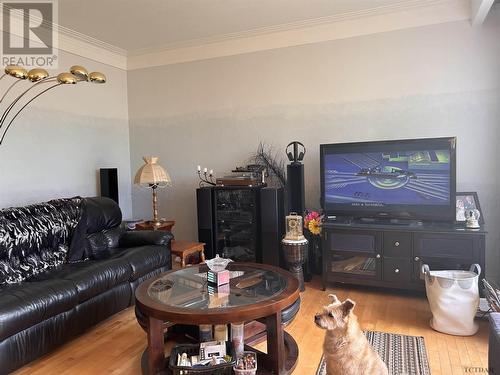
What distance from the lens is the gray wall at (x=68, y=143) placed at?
3.56 m

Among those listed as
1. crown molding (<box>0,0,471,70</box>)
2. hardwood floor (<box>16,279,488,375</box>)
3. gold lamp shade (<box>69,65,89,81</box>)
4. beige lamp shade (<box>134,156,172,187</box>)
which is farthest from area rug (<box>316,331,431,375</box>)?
crown molding (<box>0,0,471,70</box>)

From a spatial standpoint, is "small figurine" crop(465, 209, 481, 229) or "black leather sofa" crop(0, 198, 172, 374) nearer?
"black leather sofa" crop(0, 198, 172, 374)

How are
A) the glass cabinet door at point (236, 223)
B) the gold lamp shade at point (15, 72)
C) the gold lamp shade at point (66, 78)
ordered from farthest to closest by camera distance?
1. the glass cabinet door at point (236, 223)
2. the gold lamp shade at point (66, 78)
3. the gold lamp shade at point (15, 72)

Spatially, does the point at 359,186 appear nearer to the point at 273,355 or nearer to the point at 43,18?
the point at 273,355

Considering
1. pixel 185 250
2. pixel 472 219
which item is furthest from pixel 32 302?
pixel 472 219

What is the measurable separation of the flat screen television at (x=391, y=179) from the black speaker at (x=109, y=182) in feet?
8.18

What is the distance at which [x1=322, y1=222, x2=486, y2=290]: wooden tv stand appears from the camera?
117 inches

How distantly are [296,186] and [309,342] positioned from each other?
1.60m

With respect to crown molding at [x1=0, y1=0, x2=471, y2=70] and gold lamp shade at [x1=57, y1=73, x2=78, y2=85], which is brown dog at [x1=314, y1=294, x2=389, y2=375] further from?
crown molding at [x1=0, y1=0, x2=471, y2=70]

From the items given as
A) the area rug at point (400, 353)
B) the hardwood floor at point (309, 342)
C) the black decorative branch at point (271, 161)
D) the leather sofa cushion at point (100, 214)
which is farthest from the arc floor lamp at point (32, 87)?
the area rug at point (400, 353)

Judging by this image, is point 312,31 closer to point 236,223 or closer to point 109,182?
point 236,223

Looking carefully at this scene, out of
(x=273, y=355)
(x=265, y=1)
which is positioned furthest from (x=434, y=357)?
(x=265, y=1)

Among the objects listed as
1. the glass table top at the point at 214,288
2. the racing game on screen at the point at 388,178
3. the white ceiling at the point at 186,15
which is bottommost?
the glass table top at the point at 214,288

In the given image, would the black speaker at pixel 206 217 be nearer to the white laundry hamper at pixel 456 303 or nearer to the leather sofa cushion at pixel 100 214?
the leather sofa cushion at pixel 100 214
